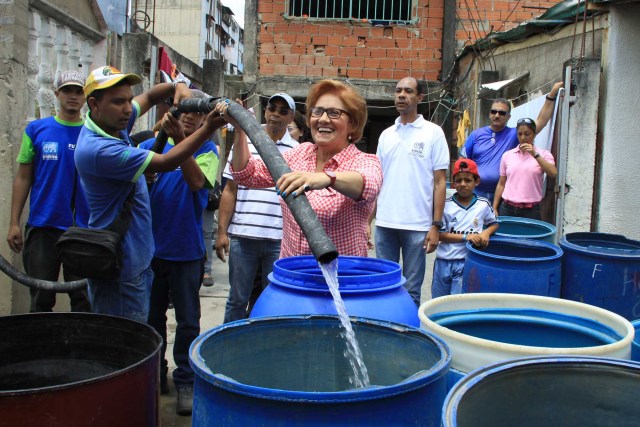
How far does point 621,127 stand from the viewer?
18.3 ft

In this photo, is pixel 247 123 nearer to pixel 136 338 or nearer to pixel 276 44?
pixel 136 338

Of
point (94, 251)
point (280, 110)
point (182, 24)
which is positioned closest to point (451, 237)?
point (280, 110)

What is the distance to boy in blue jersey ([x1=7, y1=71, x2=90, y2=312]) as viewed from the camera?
3693 millimetres

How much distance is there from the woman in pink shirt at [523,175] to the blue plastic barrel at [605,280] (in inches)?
81.6

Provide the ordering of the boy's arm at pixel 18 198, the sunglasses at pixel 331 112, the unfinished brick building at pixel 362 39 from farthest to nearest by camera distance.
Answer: the unfinished brick building at pixel 362 39 → the boy's arm at pixel 18 198 → the sunglasses at pixel 331 112

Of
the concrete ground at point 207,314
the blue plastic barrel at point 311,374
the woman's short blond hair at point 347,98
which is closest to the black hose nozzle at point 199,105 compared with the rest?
the woman's short blond hair at point 347,98

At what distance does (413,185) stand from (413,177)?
0.18 ft

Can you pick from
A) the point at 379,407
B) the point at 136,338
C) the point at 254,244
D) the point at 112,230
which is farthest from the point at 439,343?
the point at 254,244

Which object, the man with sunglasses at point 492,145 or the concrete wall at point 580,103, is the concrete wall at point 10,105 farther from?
the concrete wall at point 580,103

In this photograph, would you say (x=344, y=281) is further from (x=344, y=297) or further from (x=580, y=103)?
(x=580, y=103)

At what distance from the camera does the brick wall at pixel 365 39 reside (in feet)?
30.9

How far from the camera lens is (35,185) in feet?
12.4

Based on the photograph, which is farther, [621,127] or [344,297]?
[621,127]

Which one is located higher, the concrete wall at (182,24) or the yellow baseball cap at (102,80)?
the concrete wall at (182,24)
